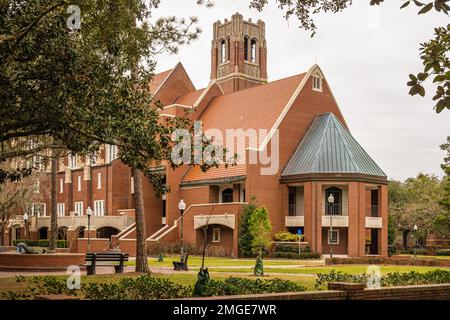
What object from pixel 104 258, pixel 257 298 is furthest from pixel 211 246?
pixel 257 298

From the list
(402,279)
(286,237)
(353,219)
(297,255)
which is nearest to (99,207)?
(286,237)

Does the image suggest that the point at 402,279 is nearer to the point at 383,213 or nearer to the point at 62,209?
the point at 383,213

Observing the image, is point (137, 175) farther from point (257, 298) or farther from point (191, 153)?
point (257, 298)

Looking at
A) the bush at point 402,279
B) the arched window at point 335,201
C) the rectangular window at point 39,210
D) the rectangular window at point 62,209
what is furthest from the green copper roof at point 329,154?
the rectangular window at point 39,210

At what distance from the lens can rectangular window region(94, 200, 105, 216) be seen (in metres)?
64.0

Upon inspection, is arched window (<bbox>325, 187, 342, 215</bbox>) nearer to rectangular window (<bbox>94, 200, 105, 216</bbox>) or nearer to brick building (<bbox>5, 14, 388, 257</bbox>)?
brick building (<bbox>5, 14, 388, 257</bbox>)

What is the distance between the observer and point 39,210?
76.9m

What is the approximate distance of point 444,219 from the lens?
153 feet

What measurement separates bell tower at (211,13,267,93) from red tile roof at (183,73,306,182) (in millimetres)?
11666

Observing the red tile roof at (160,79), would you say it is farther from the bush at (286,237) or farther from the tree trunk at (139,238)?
the tree trunk at (139,238)

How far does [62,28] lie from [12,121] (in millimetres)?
3247

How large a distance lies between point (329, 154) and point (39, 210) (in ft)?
137

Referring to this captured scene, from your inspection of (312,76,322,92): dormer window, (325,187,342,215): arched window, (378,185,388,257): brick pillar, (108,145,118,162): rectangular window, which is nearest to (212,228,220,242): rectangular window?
(325,187,342,215): arched window

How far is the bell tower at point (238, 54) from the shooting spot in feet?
235
